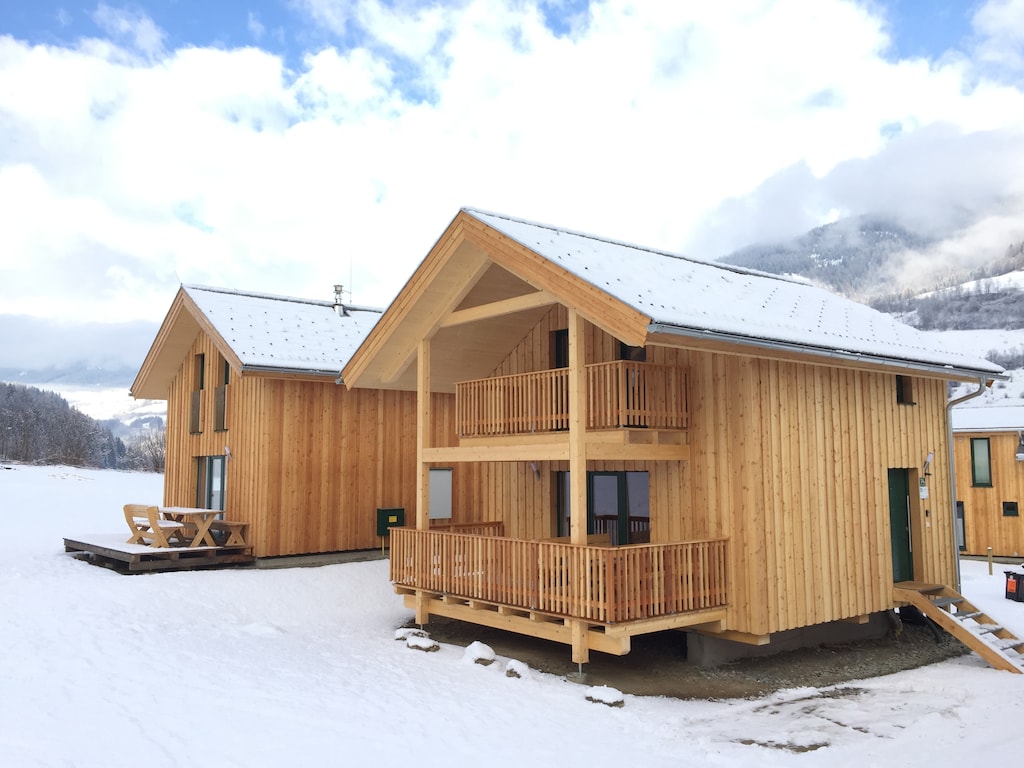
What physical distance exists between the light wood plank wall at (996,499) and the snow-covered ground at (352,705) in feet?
35.2

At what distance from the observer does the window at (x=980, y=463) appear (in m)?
25.6

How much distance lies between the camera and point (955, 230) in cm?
18150

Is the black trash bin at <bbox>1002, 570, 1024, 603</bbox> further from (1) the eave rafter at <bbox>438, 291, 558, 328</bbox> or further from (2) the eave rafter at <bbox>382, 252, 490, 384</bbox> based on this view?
(2) the eave rafter at <bbox>382, 252, 490, 384</bbox>

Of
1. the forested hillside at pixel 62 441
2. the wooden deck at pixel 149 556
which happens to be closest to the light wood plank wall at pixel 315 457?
the wooden deck at pixel 149 556

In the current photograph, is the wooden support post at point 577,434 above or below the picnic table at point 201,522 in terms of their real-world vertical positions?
above

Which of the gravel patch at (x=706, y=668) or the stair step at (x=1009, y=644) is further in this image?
the stair step at (x=1009, y=644)

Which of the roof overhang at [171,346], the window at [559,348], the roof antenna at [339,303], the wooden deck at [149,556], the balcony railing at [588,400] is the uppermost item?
the roof antenna at [339,303]

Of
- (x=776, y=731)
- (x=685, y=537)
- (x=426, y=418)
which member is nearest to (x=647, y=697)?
(x=776, y=731)

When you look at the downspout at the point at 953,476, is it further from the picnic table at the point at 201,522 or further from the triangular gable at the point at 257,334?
the picnic table at the point at 201,522

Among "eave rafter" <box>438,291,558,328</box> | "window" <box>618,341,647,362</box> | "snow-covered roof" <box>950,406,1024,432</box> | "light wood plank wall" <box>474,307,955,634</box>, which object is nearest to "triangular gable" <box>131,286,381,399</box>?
"eave rafter" <box>438,291,558,328</box>

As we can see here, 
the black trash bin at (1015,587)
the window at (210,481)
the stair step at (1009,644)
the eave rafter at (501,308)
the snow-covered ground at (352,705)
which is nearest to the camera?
the snow-covered ground at (352,705)

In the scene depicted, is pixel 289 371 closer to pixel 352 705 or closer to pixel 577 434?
pixel 577 434

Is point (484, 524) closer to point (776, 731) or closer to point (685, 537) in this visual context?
point (685, 537)

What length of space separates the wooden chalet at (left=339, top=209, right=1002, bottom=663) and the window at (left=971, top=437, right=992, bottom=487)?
11.1 meters
